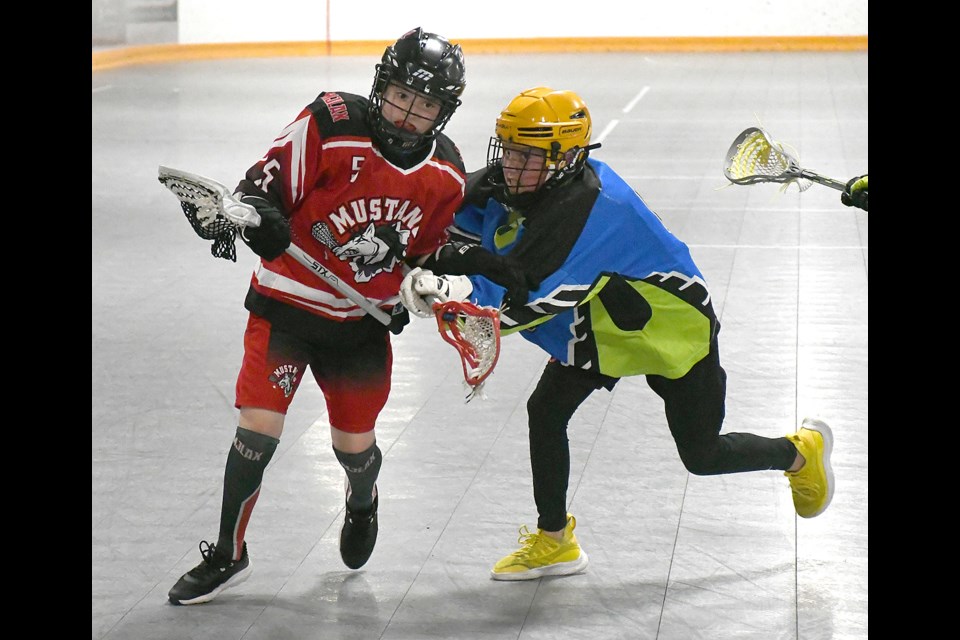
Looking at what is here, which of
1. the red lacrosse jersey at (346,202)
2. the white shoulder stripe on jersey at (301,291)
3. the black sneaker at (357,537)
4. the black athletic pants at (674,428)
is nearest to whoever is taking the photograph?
the red lacrosse jersey at (346,202)

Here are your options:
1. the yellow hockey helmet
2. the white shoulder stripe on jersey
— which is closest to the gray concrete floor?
the white shoulder stripe on jersey

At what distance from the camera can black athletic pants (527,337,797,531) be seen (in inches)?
140

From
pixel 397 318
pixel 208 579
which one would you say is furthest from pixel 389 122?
pixel 208 579

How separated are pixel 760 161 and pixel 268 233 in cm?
207

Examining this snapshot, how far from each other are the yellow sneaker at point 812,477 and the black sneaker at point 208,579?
167 centimetres

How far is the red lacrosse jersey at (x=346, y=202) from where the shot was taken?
328 cm

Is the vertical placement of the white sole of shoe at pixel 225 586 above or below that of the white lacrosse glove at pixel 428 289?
below

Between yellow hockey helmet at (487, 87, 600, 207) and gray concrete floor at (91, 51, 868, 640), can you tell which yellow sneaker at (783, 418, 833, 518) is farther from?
yellow hockey helmet at (487, 87, 600, 207)

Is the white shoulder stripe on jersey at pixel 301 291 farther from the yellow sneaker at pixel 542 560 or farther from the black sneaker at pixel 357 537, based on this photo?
the yellow sneaker at pixel 542 560

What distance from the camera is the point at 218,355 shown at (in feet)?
18.9

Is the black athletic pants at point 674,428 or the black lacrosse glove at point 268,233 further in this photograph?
the black athletic pants at point 674,428

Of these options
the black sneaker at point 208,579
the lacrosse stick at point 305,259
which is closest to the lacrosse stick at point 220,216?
the lacrosse stick at point 305,259

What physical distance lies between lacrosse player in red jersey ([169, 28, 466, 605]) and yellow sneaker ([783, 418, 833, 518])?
1.28 m
